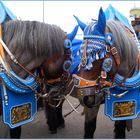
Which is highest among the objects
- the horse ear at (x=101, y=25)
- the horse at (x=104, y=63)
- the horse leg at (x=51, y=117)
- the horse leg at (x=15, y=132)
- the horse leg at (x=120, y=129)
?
the horse ear at (x=101, y=25)

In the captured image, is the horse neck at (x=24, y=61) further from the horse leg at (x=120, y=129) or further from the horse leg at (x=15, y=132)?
the horse leg at (x=120, y=129)

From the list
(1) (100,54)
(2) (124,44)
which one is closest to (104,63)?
(1) (100,54)

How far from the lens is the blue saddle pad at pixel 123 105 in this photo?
267cm

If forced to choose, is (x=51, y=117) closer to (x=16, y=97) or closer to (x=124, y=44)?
(x=16, y=97)

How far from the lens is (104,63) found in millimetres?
2311

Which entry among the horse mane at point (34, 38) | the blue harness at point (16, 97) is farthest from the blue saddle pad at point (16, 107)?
the horse mane at point (34, 38)

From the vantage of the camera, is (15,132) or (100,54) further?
(15,132)

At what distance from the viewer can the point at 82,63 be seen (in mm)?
2369

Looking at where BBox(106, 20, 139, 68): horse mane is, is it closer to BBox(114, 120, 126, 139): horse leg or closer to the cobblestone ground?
BBox(114, 120, 126, 139): horse leg

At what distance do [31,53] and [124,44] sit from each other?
2.63 ft

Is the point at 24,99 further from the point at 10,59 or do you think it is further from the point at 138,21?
the point at 138,21

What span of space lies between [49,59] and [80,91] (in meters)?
0.37

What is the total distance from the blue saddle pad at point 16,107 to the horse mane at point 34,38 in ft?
1.23

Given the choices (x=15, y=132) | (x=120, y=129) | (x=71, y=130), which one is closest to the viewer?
(x=15, y=132)
